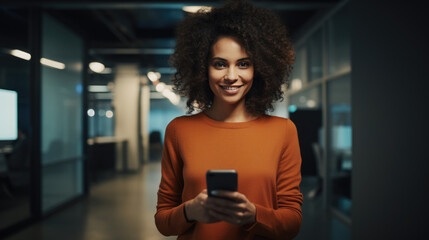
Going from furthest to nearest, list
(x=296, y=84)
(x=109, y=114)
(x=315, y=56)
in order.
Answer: (x=109, y=114) → (x=296, y=84) → (x=315, y=56)

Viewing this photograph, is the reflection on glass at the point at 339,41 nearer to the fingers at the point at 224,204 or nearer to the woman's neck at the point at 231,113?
the woman's neck at the point at 231,113

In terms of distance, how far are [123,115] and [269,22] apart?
10026 millimetres

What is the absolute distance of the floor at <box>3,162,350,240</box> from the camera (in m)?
3.98

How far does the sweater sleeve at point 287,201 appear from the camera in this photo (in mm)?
1048

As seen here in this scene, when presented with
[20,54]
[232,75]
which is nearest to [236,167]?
[232,75]

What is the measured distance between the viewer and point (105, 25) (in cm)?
693

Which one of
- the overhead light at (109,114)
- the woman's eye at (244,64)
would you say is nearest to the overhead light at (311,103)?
the woman's eye at (244,64)

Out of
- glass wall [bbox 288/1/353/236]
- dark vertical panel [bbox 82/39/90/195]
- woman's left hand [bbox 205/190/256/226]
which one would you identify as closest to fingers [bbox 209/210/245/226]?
woman's left hand [bbox 205/190/256/226]

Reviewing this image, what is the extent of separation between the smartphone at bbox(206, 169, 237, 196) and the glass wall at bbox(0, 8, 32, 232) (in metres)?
3.95

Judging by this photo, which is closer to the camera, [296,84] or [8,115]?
[8,115]

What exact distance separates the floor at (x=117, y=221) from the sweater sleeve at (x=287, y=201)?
5.68 feet

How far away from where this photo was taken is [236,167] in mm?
1124

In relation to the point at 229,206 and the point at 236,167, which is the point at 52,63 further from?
the point at 229,206

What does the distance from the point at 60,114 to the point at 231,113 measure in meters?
5.00
